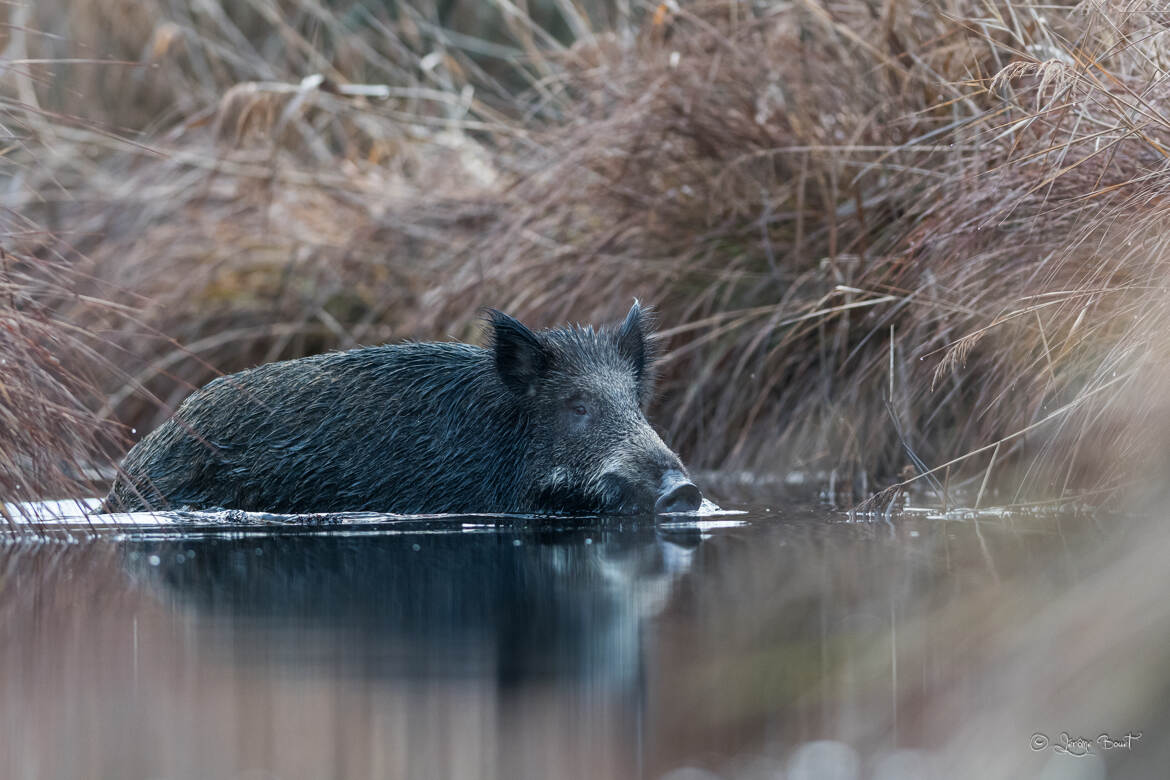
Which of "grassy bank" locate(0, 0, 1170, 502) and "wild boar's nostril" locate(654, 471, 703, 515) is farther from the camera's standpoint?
"wild boar's nostril" locate(654, 471, 703, 515)

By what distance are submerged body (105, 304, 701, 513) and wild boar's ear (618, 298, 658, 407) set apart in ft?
0.15

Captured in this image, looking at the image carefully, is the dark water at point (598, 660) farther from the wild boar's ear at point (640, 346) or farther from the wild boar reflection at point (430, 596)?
the wild boar's ear at point (640, 346)

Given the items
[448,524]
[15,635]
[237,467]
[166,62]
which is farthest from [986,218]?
[166,62]

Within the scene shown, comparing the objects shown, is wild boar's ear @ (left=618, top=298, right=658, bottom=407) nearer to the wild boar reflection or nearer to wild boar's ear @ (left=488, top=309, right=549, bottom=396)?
wild boar's ear @ (left=488, top=309, right=549, bottom=396)

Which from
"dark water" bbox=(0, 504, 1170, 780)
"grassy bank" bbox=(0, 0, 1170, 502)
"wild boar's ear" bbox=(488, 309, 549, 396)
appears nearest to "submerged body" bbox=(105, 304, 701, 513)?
"wild boar's ear" bbox=(488, 309, 549, 396)

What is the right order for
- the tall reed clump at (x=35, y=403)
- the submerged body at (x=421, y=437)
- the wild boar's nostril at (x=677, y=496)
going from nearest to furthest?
1. the tall reed clump at (x=35, y=403)
2. the wild boar's nostril at (x=677, y=496)
3. the submerged body at (x=421, y=437)

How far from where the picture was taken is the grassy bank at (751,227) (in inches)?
211

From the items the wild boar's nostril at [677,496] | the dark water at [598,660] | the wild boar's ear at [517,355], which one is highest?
the wild boar's ear at [517,355]

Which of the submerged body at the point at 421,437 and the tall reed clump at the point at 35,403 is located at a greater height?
the tall reed clump at the point at 35,403

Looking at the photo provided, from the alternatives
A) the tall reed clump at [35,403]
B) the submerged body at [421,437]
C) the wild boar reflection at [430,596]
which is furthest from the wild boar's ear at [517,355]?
the tall reed clump at [35,403]

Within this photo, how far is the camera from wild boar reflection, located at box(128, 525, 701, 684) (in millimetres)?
3281

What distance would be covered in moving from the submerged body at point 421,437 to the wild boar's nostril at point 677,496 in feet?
0.53

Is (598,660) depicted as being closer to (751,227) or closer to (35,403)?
(35,403)

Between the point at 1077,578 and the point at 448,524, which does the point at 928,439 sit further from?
the point at 1077,578
